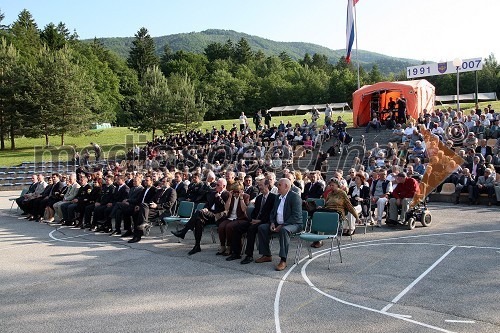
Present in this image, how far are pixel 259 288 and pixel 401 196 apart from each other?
17.7 ft

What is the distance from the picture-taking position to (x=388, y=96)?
2681 centimetres

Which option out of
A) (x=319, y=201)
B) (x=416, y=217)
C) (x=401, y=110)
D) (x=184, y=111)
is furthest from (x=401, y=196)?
(x=184, y=111)

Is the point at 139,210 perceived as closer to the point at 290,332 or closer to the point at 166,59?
the point at 290,332

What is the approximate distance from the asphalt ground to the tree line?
3297 cm

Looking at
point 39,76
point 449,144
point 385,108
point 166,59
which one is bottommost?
point 449,144

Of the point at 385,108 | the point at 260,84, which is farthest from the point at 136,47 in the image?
the point at 385,108

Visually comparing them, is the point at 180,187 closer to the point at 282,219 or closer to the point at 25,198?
the point at 282,219

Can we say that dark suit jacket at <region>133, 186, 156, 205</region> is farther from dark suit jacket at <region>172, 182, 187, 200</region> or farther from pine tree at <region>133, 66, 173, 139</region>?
pine tree at <region>133, 66, 173, 139</region>

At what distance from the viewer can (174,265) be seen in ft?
27.0

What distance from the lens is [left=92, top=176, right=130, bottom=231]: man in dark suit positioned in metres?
12.2

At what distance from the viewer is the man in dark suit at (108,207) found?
40.1 ft

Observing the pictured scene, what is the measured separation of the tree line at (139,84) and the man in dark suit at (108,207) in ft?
95.1

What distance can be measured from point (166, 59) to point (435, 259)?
10972cm

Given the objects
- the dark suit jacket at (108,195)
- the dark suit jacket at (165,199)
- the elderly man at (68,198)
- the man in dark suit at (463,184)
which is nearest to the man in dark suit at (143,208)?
the dark suit jacket at (165,199)
